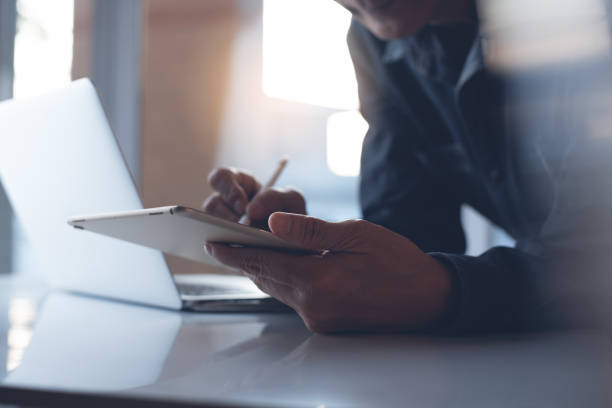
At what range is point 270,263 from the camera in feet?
1.75

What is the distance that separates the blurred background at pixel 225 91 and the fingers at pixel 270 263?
1.78 metres

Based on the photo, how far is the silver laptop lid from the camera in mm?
632

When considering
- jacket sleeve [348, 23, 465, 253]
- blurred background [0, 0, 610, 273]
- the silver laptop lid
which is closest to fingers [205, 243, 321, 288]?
the silver laptop lid

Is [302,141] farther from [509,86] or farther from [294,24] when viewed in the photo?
[509,86]

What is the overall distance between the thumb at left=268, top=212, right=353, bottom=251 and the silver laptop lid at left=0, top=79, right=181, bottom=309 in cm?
22

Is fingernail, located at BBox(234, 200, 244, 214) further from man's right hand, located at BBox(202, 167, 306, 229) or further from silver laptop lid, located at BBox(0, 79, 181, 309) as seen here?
silver laptop lid, located at BBox(0, 79, 181, 309)

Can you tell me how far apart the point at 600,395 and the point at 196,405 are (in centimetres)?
26

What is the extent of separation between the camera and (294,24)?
Result: 292 cm

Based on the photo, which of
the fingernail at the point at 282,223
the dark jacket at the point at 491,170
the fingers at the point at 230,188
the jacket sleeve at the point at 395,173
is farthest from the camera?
the jacket sleeve at the point at 395,173

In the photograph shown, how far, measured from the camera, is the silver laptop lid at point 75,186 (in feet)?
2.07

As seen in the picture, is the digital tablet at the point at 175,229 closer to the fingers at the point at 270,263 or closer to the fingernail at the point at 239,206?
the fingers at the point at 270,263

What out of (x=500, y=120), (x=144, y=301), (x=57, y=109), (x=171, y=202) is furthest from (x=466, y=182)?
(x=171, y=202)

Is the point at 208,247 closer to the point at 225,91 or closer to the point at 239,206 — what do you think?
the point at 239,206

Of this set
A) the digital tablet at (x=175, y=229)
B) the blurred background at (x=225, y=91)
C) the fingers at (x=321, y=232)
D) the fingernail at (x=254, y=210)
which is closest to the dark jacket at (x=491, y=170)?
the fingers at (x=321, y=232)
